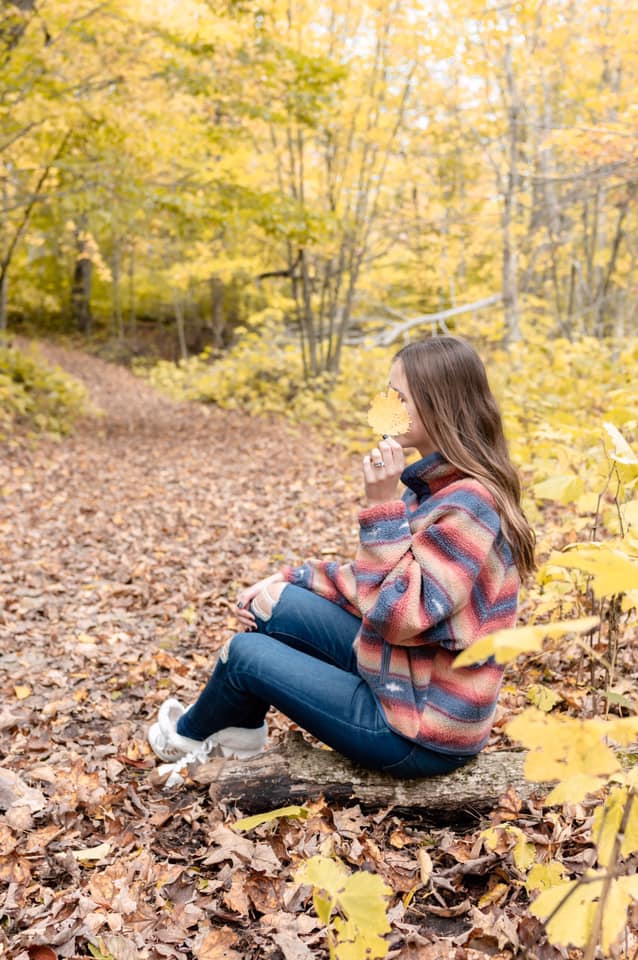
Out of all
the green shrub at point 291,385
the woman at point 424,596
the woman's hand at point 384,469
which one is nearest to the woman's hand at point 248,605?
the woman at point 424,596

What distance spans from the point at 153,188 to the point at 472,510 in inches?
334

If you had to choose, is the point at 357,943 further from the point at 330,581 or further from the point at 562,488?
the point at 562,488

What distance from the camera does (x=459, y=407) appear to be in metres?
2.01

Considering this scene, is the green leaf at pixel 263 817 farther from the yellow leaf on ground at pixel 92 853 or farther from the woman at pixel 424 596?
the yellow leaf on ground at pixel 92 853

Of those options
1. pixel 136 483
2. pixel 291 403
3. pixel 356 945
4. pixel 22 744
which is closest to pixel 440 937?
pixel 356 945

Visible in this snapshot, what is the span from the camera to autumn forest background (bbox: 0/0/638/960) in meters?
1.68

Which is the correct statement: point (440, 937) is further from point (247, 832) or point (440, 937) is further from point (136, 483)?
→ point (136, 483)

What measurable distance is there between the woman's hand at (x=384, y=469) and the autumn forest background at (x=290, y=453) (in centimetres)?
51

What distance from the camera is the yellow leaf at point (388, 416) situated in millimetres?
1807

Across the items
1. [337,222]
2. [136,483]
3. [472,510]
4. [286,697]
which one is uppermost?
[337,222]

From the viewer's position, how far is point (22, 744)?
2709 mm

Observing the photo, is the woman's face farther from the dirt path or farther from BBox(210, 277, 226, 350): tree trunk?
BBox(210, 277, 226, 350): tree trunk

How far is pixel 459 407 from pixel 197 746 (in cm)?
141

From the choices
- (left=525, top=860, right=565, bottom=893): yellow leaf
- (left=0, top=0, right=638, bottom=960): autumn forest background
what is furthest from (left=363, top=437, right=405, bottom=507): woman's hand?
(left=525, top=860, right=565, bottom=893): yellow leaf
